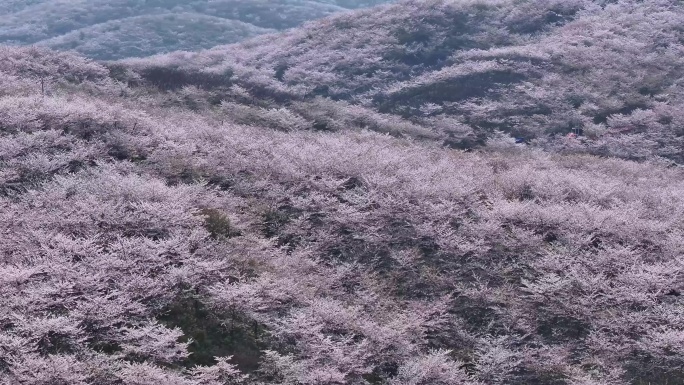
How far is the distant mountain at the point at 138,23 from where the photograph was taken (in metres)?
80.2

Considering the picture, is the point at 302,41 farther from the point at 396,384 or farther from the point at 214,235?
the point at 396,384

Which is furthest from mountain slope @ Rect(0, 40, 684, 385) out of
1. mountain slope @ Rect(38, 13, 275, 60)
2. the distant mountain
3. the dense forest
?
the distant mountain

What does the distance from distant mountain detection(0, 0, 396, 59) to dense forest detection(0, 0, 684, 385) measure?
178ft

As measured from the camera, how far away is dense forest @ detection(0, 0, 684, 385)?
11.3 metres

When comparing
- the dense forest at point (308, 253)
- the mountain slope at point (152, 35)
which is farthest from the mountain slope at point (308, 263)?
the mountain slope at point (152, 35)

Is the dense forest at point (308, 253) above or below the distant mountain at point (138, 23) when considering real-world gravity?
above

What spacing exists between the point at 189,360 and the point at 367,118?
942 inches

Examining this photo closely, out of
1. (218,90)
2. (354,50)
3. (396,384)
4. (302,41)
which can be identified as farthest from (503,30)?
(396,384)

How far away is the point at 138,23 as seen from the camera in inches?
3482

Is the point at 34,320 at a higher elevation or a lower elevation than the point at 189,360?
higher

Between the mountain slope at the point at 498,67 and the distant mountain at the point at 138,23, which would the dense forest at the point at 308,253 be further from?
the distant mountain at the point at 138,23

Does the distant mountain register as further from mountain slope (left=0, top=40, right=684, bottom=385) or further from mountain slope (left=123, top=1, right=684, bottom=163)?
mountain slope (left=0, top=40, right=684, bottom=385)

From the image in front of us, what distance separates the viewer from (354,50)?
4812 cm

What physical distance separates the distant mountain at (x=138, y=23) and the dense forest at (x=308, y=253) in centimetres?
5420
